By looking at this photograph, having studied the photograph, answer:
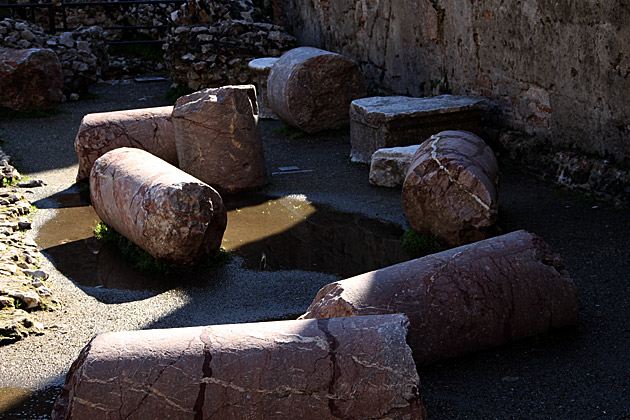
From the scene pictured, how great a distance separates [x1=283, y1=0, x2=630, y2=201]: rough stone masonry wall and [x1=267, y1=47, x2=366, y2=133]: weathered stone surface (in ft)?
2.60

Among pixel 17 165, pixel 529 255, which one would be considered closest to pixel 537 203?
pixel 529 255

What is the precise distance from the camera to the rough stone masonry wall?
637cm

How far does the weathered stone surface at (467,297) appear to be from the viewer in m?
3.89

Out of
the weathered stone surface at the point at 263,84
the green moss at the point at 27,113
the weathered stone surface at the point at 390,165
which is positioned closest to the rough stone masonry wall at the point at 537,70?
the weathered stone surface at the point at 390,165

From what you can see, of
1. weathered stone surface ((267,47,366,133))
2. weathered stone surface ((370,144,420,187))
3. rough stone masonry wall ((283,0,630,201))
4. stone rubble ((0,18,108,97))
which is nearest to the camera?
rough stone masonry wall ((283,0,630,201))

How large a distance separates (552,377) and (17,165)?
727 centimetres

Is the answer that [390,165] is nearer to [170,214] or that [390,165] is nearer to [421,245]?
[421,245]

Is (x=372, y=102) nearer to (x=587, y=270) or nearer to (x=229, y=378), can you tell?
(x=587, y=270)

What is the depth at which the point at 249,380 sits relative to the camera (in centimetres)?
302

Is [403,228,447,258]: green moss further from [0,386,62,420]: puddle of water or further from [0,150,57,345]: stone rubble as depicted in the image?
[0,386,62,420]: puddle of water

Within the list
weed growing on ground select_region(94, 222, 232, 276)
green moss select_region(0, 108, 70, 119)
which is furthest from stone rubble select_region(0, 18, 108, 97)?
weed growing on ground select_region(94, 222, 232, 276)

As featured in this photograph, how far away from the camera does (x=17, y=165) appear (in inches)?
357

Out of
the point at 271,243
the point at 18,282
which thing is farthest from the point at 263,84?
the point at 18,282

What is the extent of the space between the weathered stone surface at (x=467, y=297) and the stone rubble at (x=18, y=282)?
6.17 ft
